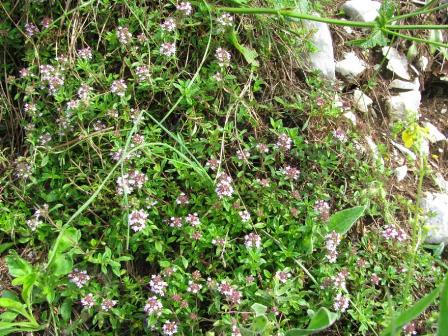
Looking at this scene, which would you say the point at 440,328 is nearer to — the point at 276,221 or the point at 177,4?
the point at 276,221

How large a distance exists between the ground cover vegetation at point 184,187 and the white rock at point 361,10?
56 cm

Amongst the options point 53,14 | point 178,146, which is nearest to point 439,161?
point 178,146

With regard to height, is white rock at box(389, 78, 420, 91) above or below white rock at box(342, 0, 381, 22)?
below

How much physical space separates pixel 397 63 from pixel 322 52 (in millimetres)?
643

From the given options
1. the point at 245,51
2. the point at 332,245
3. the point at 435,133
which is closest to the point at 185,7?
the point at 245,51

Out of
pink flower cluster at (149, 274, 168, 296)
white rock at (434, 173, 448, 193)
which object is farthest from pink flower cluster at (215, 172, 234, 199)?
white rock at (434, 173, 448, 193)

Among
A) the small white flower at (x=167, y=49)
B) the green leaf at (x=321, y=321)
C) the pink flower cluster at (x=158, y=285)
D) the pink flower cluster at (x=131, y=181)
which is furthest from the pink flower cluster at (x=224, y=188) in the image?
the green leaf at (x=321, y=321)

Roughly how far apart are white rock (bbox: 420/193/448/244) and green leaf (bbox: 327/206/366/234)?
51 cm

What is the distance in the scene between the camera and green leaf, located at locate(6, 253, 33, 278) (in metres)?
2.31

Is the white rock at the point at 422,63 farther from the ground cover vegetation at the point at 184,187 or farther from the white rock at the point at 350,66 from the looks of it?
the ground cover vegetation at the point at 184,187

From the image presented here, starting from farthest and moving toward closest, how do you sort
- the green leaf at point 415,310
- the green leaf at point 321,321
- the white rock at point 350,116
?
1. the white rock at point 350,116
2. the green leaf at point 321,321
3. the green leaf at point 415,310

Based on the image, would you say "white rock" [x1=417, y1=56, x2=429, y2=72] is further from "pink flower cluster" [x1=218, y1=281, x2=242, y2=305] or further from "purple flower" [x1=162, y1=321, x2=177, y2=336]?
"purple flower" [x1=162, y1=321, x2=177, y2=336]

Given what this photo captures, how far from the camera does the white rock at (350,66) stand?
3375mm

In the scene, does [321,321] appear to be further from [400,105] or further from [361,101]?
[400,105]
